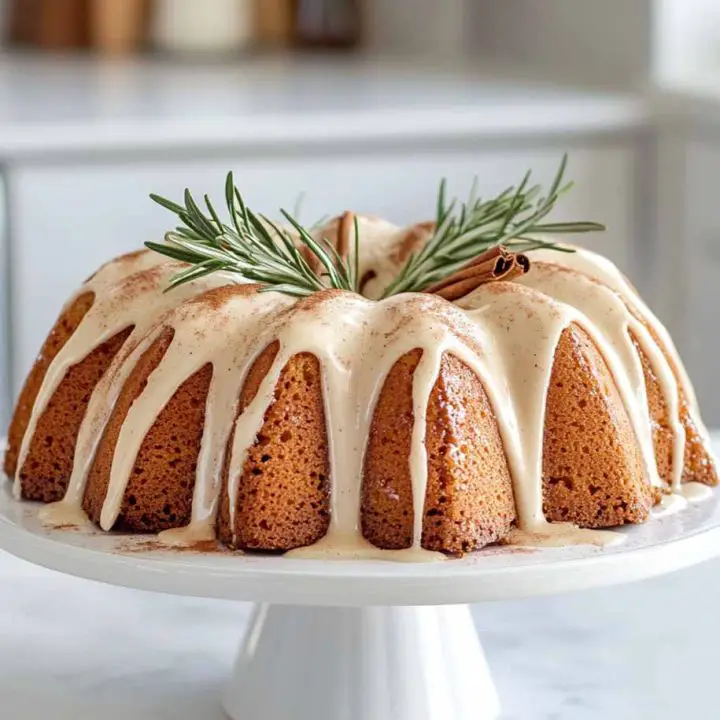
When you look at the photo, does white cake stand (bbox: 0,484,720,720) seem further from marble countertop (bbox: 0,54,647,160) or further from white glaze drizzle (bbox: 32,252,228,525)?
marble countertop (bbox: 0,54,647,160)

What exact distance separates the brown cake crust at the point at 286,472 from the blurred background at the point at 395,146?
1.25 m

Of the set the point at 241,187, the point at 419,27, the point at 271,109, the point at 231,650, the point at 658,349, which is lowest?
the point at 231,650

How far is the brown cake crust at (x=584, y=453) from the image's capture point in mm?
879

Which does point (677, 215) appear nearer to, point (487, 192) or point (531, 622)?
point (487, 192)

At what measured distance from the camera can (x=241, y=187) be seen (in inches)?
83.7

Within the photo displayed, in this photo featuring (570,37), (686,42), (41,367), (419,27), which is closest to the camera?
(41,367)

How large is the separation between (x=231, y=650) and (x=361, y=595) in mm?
319

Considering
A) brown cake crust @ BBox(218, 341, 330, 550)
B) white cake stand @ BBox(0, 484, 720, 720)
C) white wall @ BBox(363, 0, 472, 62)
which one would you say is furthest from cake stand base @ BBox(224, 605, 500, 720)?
white wall @ BBox(363, 0, 472, 62)

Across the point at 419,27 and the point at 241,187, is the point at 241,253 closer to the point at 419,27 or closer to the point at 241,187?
the point at 241,187

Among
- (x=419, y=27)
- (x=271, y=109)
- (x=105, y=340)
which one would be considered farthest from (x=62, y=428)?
(x=419, y=27)

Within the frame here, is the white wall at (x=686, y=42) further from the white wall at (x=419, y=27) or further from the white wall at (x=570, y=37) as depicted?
the white wall at (x=419, y=27)

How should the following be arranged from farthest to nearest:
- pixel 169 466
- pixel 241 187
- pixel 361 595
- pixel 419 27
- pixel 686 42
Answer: pixel 419 27
pixel 686 42
pixel 241 187
pixel 169 466
pixel 361 595

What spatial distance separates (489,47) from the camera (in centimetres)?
300

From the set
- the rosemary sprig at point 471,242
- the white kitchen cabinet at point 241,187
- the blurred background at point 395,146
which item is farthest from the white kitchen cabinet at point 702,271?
the rosemary sprig at point 471,242
